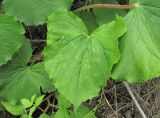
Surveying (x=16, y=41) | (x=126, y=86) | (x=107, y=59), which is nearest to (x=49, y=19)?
(x=16, y=41)

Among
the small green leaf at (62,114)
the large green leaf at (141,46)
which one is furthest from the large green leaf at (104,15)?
the small green leaf at (62,114)

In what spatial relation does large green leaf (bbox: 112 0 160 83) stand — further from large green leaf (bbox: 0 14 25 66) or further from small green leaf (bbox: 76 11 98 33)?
large green leaf (bbox: 0 14 25 66)

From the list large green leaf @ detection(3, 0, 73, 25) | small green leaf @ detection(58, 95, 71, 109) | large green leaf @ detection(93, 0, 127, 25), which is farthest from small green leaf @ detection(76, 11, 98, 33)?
small green leaf @ detection(58, 95, 71, 109)

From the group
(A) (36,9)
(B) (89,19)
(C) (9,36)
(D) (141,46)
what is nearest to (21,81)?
(C) (9,36)

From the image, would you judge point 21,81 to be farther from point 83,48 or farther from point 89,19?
point 89,19

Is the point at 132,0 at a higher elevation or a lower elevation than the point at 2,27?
higher

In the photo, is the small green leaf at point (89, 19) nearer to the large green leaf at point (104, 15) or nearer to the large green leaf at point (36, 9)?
the large green leaf at point (104, 15)

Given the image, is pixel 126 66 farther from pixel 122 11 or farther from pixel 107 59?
pixel 122 11
